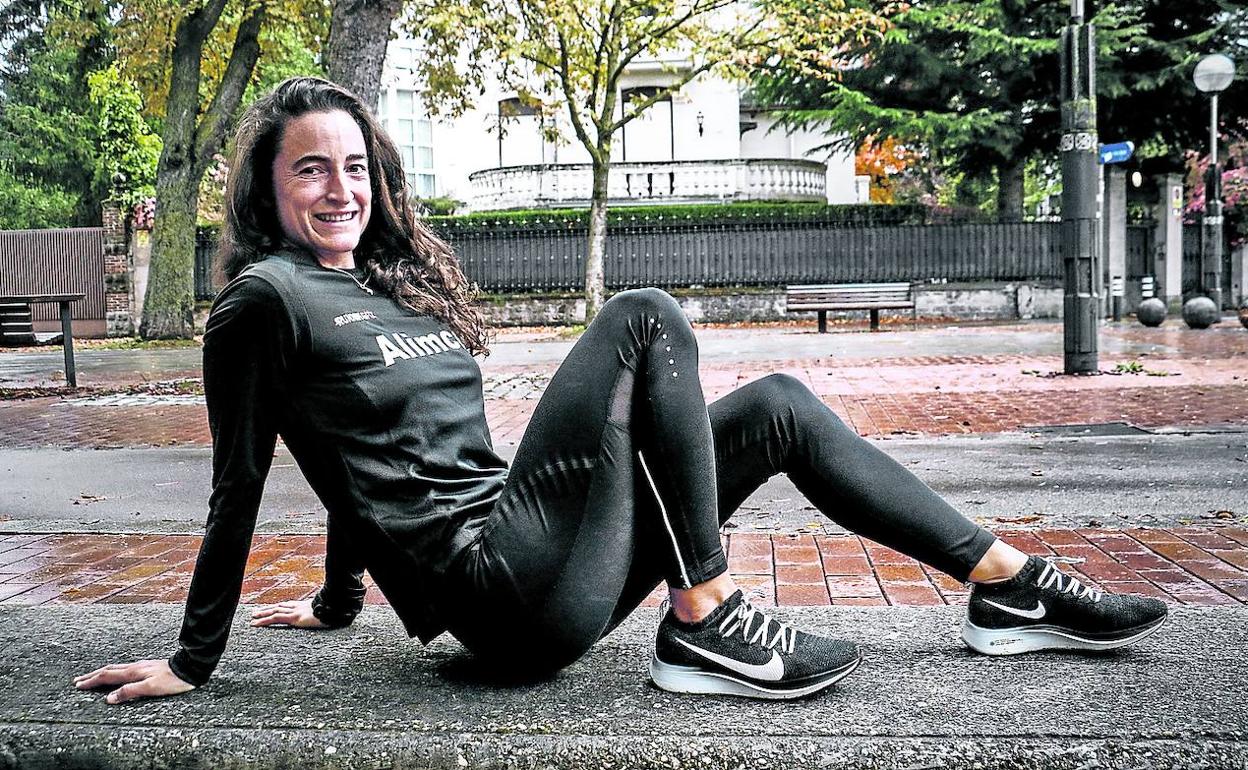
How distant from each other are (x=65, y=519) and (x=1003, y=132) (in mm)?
22081

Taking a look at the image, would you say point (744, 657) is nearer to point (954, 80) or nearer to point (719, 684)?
point (719, 684)

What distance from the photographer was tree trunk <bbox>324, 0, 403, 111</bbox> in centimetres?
1051

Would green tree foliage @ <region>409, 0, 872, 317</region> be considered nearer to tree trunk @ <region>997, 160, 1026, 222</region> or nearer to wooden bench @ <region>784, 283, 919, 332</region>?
wooden bench @ <region>784, 283, 919, 332</region>

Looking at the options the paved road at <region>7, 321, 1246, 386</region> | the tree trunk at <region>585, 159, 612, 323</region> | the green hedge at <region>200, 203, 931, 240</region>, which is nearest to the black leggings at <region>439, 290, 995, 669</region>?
the paved road at <region>7, 321, 1246, 386</region>

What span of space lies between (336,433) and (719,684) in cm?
95

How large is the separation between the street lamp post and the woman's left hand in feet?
67.2

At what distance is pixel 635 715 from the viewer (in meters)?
2.35

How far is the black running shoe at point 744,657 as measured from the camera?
2.40 meters

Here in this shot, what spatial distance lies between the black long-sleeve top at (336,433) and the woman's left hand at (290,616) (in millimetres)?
605

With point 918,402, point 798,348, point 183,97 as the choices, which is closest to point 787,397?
point 918,402

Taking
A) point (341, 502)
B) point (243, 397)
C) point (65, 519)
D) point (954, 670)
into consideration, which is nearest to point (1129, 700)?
point (954, 670)

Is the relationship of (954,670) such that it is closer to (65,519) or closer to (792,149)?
(65,519)

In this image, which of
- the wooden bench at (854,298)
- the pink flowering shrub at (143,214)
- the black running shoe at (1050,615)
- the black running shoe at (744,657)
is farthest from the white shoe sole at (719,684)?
the pink flowering shrub at (143,214)

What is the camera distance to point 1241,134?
26312mm
